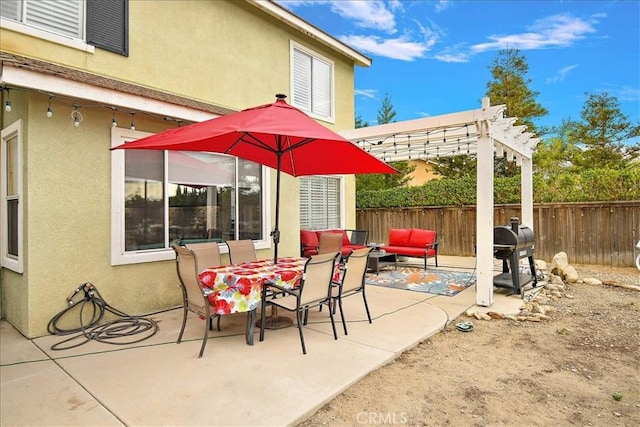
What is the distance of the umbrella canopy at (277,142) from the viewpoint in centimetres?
334

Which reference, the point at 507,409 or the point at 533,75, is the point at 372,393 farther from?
the point at 533,75

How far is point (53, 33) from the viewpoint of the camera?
4738 mm

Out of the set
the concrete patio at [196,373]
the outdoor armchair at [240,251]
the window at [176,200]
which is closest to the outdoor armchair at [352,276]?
the concrete patio at [196,373]

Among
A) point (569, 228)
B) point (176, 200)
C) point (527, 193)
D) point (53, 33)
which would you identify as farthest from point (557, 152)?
point (53, 33)

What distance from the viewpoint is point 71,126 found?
4648mm

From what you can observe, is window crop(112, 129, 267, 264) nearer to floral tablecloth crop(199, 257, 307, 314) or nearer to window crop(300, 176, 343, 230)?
window crop(300, 176, 343, 230)

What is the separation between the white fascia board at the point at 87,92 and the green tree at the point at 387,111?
55.2 ft

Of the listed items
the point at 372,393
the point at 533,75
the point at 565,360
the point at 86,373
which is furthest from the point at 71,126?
the point at 533,75

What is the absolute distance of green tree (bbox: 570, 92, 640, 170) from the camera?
51.7 ft

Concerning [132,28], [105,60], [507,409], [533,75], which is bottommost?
[507,409]

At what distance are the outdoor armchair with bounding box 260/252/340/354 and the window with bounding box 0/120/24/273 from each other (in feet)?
10.5

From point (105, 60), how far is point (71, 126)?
3.98 ft

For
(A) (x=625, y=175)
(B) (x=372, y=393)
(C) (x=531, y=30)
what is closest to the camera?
(B) (x=372, y=393)

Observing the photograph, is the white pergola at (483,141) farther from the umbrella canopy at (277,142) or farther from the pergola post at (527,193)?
the umbrella canopy at (277,142)
